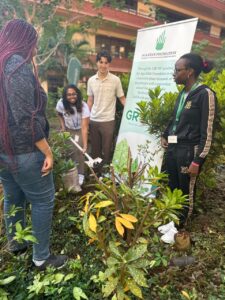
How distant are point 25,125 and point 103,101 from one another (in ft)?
6.65

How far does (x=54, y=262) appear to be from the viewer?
6.80 ft

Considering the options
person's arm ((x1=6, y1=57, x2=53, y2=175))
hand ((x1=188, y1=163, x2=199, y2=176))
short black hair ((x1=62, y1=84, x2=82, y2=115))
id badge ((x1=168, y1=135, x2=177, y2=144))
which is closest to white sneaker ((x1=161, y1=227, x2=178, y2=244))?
hand ((x1=188, y1=163, x2=199, y2=176))

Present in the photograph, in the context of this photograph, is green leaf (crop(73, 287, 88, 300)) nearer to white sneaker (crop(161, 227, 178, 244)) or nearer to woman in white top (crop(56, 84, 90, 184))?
white sneaker (crop(161, 227, 178, 244))

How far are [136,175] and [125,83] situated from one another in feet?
8.13

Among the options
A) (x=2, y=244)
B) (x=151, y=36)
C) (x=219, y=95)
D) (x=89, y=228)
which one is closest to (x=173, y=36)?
(x=151, y=36)

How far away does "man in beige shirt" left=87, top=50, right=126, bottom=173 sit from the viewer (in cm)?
357

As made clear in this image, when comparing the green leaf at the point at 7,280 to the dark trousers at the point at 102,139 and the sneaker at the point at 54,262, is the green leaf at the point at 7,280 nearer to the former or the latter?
the sneaker at the point at 54,262

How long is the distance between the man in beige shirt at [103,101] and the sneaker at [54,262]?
1854mm

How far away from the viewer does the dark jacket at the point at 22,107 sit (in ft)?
5.29

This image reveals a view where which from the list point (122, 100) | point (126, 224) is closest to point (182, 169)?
point (126, 224)

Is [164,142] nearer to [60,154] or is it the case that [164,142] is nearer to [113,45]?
[60,154]

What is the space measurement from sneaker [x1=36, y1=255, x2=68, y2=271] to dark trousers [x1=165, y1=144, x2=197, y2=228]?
1.09 meters

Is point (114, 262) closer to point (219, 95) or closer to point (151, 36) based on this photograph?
point (219, 95)

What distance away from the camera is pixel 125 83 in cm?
407
